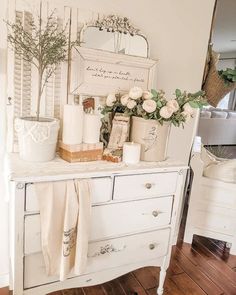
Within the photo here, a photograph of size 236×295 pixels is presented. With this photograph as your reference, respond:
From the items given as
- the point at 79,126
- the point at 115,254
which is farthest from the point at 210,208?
the point at 79,126

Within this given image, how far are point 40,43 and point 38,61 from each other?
93 mm

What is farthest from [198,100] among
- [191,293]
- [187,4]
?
[191,293]

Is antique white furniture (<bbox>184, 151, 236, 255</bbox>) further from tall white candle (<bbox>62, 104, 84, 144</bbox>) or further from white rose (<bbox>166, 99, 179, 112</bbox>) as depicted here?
tall white candle (<bbox>62, 104, 84, 144</bbox>)

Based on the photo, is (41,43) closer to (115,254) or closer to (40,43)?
(40,43)

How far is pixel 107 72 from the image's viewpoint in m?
1.54

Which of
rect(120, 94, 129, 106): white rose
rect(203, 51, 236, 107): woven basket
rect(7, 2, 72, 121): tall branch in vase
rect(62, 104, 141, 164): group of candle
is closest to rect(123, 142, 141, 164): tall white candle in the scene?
rect(62, 104, 141, 164): group of candle

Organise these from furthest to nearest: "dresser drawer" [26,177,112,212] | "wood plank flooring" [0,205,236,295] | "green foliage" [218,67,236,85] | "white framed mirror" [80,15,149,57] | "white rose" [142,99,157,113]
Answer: "green foliage" [218,67,236,85], "wood plank flooring" [0,205,236,295], "white framed mirror" [80,15,149,57], "white rose" [142,99,157,113], "dresser drawer" [26,177,112,212]

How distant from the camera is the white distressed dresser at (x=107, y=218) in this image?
3.76 feet

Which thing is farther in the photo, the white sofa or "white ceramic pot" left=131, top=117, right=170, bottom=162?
the white sofa

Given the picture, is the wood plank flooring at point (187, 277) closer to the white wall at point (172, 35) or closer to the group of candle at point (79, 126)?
the white wall at point (172, 35)

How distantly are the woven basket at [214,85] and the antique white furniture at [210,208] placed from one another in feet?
1.56

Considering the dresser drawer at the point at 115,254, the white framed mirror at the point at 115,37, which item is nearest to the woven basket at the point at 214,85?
the white framed mirror at the point at 115,37

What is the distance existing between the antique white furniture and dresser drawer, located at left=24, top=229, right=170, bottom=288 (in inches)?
30.4

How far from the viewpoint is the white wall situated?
156 cm
